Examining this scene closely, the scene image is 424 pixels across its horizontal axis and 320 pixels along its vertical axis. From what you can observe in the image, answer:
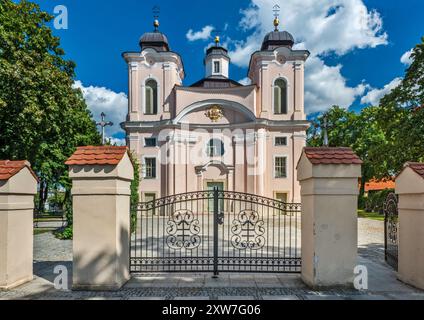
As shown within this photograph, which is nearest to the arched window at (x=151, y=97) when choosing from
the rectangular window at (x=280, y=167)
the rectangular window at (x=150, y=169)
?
the rectangular window at (x=150, y=169)

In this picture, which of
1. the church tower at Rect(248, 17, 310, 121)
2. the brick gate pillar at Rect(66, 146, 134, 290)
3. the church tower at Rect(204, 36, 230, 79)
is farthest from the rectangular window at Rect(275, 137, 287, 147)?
the brick gate pillar at Rect(66, 146, 134, 290)

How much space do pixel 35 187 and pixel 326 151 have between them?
663 cm

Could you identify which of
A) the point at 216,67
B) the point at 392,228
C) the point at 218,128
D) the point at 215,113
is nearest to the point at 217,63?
the point at 216,67

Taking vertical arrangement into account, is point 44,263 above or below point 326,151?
below

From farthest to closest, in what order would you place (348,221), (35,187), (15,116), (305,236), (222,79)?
(222,79), (15,116), (35,187), (305,236), (348,221)

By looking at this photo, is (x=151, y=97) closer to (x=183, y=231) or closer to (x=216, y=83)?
(x=216, y=83)

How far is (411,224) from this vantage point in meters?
6.68

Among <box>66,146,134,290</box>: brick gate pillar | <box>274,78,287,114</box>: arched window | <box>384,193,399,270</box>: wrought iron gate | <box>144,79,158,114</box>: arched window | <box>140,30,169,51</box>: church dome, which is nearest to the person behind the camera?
<box>66,146,134,290</box>: brick gate pillar

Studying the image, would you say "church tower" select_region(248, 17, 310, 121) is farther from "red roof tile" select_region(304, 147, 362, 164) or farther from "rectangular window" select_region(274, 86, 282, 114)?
"red roof tile" select_region(304, 147, 362, 164)

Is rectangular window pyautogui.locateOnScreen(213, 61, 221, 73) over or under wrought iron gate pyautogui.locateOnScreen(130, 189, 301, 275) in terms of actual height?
over

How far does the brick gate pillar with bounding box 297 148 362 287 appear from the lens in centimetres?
634

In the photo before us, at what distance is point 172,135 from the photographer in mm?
26953
